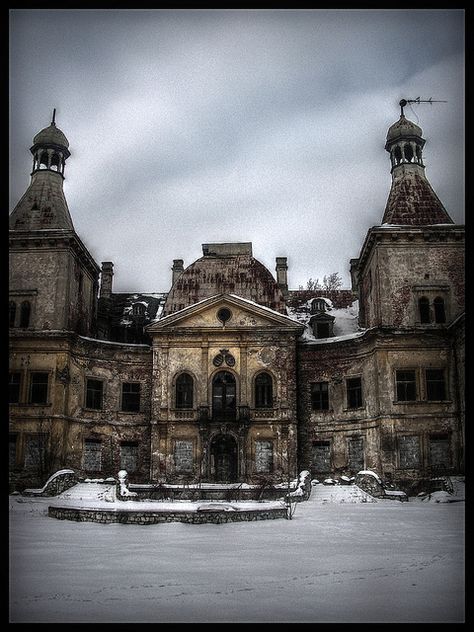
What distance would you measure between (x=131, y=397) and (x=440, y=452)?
14617mm

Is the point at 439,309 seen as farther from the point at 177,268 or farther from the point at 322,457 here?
the point at 177,268

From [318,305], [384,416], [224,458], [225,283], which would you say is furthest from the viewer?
[318,305]

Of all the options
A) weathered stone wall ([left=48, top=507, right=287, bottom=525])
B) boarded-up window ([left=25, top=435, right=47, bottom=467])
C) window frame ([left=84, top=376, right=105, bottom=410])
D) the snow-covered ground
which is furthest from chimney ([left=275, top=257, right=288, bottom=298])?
the snow-covered ground

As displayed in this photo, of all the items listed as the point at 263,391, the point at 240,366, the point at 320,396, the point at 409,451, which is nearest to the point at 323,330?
the point at 320,396

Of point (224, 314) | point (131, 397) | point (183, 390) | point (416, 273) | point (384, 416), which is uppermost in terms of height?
point (416, 273)

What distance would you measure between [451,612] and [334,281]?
39.5 meters

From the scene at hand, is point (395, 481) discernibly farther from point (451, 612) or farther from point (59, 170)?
point (59, 170)

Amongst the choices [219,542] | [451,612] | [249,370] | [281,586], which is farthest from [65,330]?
[451,612]

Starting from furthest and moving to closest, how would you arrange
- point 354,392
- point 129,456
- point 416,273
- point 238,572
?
point 129,456, point 354,392, point 416,273, point 238,572

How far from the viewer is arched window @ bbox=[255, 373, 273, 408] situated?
30125 millimetres

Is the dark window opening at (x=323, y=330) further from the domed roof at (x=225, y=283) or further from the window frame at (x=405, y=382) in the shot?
the window frame at (x=405, y=382)

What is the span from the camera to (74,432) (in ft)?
94.2

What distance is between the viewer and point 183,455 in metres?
29.5

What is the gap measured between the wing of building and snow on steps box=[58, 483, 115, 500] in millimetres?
2056
